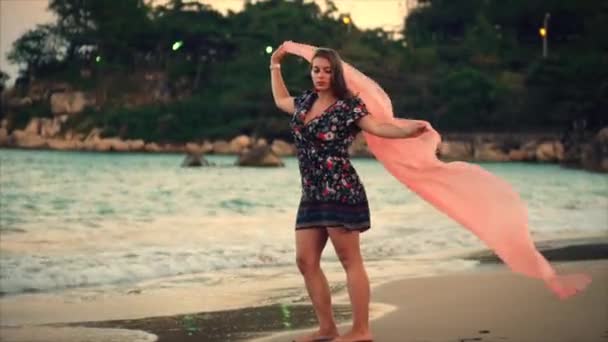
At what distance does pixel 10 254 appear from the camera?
42.8 ft

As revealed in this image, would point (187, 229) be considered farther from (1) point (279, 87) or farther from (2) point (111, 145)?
(2) point (111, 145)

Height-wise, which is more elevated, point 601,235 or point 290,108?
point 290,108

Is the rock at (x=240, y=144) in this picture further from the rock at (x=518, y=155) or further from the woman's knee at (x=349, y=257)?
the woman's knee at (x=349, y=257)

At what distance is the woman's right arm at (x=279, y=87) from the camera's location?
21.0 feet

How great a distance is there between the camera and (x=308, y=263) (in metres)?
6.19

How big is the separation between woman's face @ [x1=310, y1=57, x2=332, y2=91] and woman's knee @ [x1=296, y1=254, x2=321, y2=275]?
2.67 ft

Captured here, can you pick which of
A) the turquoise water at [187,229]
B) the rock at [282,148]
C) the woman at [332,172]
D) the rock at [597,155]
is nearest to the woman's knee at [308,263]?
the woman at [332,172]

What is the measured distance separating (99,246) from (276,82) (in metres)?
7.74

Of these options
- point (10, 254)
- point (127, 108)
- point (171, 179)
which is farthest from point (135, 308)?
point (127, 108)

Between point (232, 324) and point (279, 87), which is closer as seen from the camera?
point (279, 87)

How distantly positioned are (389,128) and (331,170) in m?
0.33

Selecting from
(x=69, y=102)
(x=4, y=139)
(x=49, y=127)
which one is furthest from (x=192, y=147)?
(x=49, y=127)

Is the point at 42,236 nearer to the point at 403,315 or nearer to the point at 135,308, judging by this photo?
the point at 135,308

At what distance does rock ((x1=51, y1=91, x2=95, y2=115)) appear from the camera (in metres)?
103
